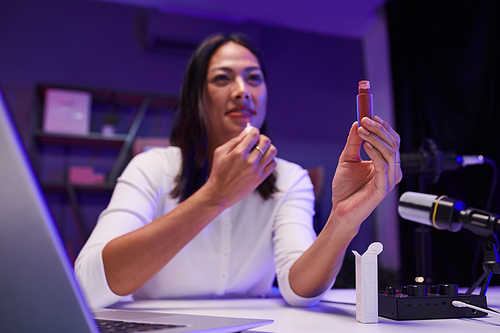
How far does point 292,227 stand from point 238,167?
302 mm

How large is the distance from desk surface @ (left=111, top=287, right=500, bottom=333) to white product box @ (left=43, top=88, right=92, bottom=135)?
2552mm

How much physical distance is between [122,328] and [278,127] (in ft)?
11.4

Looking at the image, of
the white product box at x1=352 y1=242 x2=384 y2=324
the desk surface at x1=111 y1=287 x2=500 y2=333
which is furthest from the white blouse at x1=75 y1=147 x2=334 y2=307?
the white product box at x1=352 y1=242 x2=384 y2=324

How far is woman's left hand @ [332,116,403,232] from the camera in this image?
21.7 inches

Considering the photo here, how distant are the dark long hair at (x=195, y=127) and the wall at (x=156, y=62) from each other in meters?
2.20

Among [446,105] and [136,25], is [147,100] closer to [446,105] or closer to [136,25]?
[136,25]

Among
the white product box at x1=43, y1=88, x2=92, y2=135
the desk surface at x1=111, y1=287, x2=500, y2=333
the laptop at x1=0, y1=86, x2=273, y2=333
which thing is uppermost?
the white product box at x1=43, y1=88, x2=92, y2=135

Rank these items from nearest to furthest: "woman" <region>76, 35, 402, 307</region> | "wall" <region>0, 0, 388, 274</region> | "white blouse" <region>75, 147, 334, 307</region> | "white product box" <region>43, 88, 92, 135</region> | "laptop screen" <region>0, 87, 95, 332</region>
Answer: "laptop screen" <region>0, 87, 95, 332</region> → "woman" <region>76, 35, 402, 307</region> → "white blouse" <region>75, 147, 334, 307</region> → "white product box" <region>43, 88, 92, 135</region> → "wall" <region>0, 0, 388, 274</region>

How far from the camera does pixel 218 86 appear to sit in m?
1.13

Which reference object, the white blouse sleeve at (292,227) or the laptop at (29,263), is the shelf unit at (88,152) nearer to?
the white blouse sleeve at (292,227)

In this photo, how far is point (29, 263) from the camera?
0.86ft

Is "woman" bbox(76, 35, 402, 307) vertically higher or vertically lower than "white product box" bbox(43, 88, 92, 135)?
lower

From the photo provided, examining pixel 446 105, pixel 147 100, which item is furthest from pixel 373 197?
pixel 147 100

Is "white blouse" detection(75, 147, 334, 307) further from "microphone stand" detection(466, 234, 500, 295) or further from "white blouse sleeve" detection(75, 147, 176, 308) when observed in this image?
"microphone stand" detection(466, 234, 500, 295)
